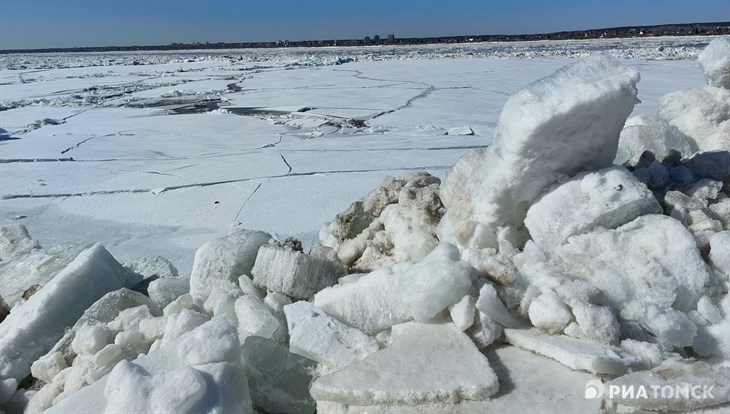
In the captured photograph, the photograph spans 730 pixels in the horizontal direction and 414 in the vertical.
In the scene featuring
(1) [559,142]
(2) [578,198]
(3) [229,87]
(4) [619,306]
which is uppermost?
(1) [559,142]

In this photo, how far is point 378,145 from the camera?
5.03 meters

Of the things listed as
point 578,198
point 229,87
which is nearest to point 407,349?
point 578,198

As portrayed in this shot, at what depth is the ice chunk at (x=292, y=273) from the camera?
1.86 metres

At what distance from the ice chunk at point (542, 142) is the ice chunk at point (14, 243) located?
5.99 ft

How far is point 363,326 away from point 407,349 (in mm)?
215

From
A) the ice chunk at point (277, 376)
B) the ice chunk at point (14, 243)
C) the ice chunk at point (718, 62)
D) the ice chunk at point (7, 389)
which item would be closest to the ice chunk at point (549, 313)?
the ice chunk at point (277, 376)

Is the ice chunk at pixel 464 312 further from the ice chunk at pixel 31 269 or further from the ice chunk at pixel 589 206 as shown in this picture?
the ice chunk at pixel 31 269

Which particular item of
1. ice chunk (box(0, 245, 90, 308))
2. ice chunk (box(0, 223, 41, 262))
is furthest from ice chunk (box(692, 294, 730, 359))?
ice chunk (box(0, 223, 41, 262))

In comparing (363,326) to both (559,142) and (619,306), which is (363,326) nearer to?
(619,306)

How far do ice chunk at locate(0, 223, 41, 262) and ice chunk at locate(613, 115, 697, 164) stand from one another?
2.48 metres

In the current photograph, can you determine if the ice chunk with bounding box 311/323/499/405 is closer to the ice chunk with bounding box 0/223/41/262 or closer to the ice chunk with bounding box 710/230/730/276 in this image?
the ice chunk with bounding box 710/230/730/276

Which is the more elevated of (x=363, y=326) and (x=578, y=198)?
(x=578, y=198)

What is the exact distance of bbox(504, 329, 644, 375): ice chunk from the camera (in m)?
1.28

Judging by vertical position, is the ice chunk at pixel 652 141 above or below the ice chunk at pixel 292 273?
above
